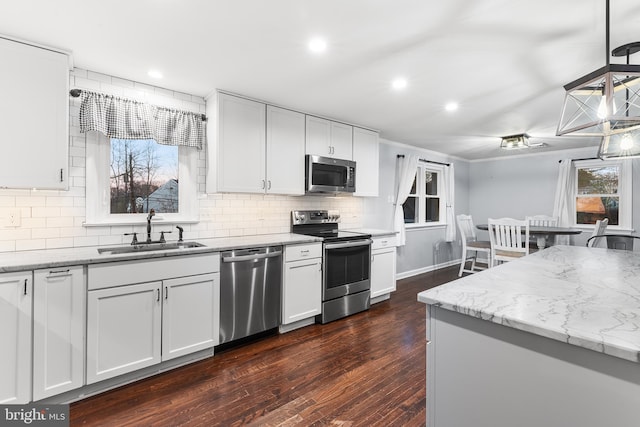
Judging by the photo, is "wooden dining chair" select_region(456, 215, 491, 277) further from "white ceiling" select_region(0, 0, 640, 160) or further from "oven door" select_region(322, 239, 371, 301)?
"white ceiling" select_region(0, 0, 640, 160)

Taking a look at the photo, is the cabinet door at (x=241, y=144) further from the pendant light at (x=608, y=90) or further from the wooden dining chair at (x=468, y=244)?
the wooden dining chair at (x=468, y=244)

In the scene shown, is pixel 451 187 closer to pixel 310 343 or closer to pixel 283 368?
pixel 310 343

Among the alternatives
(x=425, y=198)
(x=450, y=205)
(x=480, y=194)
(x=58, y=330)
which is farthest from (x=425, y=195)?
(x=58, y=330)

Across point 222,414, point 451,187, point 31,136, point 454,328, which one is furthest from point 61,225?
point 451,187

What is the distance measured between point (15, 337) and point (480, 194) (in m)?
7.09

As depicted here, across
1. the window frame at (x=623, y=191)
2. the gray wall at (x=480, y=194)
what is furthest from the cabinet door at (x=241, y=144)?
the window frame at (x=623, y=191)

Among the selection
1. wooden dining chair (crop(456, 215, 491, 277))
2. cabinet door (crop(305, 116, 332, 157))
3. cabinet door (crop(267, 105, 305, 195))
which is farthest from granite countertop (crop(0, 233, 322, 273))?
wooden dining chair (crop(456, 215, 491, 277))

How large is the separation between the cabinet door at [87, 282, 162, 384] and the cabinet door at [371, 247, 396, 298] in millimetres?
2422

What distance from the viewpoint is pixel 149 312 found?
2193mm

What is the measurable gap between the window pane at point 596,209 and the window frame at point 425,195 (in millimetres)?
2228

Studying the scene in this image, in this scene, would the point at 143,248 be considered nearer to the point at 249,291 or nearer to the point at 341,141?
the point at 249,291

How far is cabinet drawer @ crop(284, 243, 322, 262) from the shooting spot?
118 inches

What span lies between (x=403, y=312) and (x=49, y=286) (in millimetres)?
3239

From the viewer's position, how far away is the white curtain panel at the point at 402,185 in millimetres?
4969
